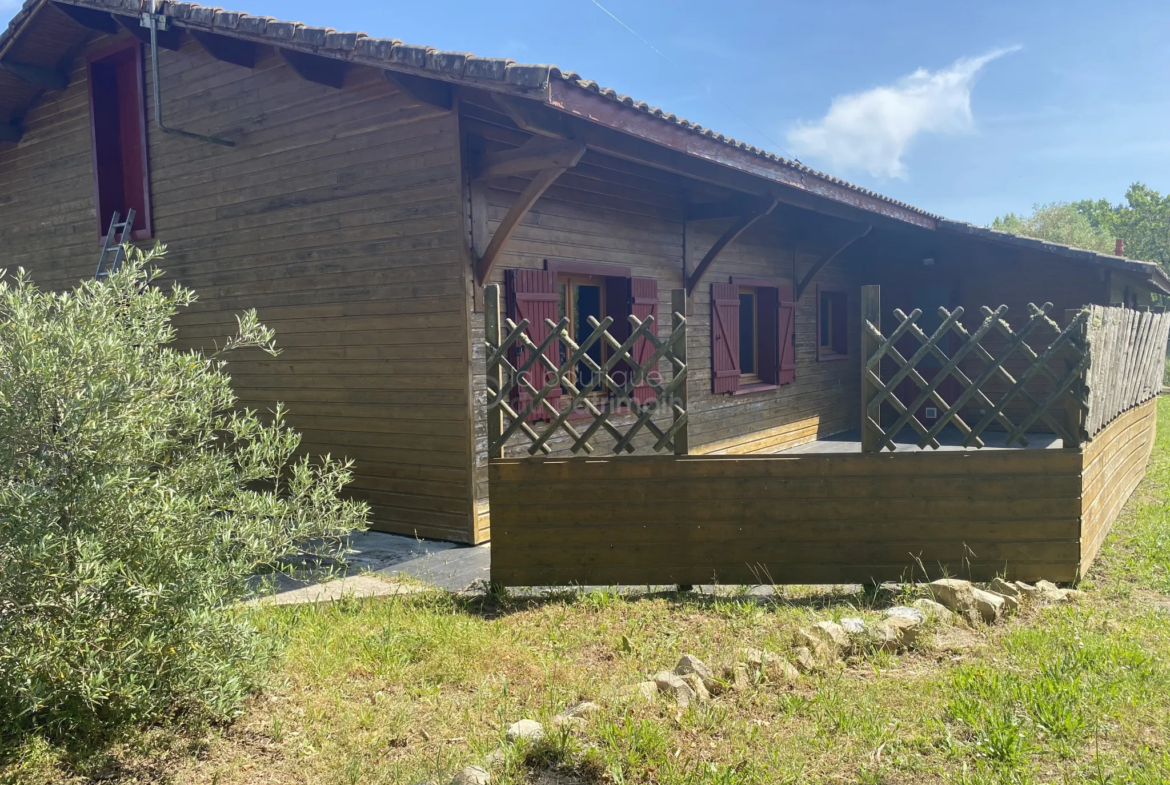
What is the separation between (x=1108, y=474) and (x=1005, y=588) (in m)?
1.94

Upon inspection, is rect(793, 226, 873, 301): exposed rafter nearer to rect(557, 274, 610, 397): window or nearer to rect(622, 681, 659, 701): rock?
rect(557, 274, 610, 397): window

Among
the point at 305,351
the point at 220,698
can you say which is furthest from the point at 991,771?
the point at 305,351

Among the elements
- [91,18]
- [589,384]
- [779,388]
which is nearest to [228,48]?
[91,18]

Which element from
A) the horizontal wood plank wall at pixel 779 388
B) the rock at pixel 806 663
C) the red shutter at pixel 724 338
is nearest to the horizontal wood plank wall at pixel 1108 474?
the rock at pixel 806 663

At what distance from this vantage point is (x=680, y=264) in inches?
348

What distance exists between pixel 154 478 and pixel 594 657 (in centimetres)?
195

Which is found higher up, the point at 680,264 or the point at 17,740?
the point at 680,264

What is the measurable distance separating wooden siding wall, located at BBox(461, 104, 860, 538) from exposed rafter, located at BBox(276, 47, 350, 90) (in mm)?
1280

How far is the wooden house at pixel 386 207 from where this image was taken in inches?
235

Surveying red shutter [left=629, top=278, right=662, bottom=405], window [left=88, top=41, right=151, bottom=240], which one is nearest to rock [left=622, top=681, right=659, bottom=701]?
red shutter [left=629, top=278, right=662, bottom=405]

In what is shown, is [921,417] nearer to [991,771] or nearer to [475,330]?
[475,330]

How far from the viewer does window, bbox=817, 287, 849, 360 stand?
12656mm

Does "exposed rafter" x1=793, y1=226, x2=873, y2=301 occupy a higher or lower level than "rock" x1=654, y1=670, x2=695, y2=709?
higher

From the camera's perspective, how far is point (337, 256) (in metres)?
6.68
